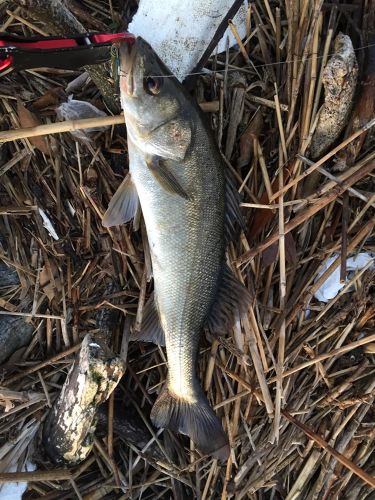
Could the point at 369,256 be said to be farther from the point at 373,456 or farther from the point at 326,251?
the point at 373,456

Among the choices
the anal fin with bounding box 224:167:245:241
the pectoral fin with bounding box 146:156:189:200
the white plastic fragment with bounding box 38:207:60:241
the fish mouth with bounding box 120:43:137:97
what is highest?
the fish mouth with bounding box 120:43:137:97

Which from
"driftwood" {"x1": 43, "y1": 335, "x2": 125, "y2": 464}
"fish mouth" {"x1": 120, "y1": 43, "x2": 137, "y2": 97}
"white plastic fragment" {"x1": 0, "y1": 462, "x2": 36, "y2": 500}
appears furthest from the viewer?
"white plastic fragment" {"x1": 0, "y1": 462, "x2": 36, "y2": 500}

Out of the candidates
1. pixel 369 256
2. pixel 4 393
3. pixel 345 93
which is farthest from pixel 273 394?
pixel 345 93

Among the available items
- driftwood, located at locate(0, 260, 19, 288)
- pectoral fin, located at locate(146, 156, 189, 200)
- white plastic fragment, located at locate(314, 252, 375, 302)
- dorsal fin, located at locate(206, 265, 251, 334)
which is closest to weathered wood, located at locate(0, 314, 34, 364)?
driftwood, located at locate(0, 260, 19, 288)

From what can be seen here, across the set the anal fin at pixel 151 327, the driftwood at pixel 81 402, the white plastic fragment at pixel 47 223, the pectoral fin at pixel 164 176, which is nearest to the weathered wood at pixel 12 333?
A: the driftwood at pixel 81 402

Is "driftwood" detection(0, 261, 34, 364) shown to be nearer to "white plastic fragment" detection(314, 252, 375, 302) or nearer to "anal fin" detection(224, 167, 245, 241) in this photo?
"anal fin" detection(224, 167, 245, 241)

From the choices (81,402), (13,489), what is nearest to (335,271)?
(81,402)

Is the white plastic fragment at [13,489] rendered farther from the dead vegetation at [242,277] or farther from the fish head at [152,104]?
the fish head at [152,104]
